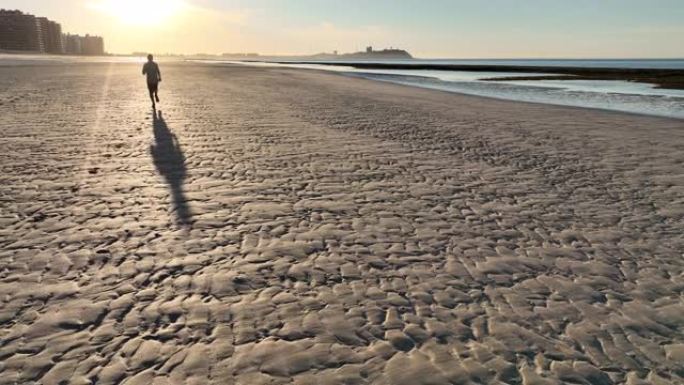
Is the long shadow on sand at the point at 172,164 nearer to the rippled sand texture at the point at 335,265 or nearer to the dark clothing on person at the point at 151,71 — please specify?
the rippled sand texture at the point at 335,265

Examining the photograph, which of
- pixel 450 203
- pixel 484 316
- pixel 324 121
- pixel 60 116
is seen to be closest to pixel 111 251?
pixel 484 316

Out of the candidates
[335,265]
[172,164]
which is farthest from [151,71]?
[335,265]

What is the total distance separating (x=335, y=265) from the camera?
5.68 m

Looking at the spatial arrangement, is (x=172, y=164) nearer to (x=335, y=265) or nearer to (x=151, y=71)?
(x=335, y=265)

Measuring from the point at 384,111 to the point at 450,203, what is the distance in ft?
45.9

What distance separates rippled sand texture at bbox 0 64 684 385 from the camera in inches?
152

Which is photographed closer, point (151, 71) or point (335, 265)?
point (335, 265)

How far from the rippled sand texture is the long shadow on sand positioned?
0.24 feet

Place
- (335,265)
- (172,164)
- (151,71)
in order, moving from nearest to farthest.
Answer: (335,265) < (172,164) < (151,71)

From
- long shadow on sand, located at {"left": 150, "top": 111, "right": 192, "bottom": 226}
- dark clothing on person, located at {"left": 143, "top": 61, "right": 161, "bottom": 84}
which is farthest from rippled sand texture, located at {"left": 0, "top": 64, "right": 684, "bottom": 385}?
dark clothing on person, located at {"left": 143, "top": 61, "right": 161, "bottom": 84}

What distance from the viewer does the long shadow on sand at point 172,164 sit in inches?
291

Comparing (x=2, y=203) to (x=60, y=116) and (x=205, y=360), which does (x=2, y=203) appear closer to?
(x=205, y=360)

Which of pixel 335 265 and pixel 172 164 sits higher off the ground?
pixel 172 164

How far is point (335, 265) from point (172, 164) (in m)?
6.37
